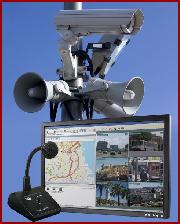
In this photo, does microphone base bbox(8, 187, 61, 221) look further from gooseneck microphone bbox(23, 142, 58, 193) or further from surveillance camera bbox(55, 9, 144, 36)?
surveillance camera bbox(55, 9, 144, 36)

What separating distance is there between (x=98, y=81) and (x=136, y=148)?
0.74 meters

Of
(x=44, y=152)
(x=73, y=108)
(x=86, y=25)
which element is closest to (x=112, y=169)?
(x=44, y=152)

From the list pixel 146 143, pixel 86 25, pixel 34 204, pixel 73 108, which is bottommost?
pixel 34 204

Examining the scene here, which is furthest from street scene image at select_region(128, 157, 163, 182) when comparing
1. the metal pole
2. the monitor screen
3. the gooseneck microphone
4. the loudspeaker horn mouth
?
the metal pole

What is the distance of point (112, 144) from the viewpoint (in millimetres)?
1777

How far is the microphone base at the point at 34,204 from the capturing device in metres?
1.66

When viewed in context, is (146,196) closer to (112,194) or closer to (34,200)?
(112,194)

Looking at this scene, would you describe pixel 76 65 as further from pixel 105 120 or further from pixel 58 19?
pixel 105 120

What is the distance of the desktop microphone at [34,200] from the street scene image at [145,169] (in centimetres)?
32

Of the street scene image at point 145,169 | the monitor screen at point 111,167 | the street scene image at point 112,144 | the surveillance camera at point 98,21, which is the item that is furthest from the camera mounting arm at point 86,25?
the street scene image at point 145,169

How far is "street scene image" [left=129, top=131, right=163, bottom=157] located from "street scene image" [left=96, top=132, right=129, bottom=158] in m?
0.03

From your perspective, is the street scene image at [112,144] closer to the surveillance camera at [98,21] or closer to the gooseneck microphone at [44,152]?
the gooseneck microphone at [44,152]

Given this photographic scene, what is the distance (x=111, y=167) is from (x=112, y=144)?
3.6 inches

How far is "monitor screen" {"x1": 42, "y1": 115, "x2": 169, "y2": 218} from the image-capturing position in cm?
167
